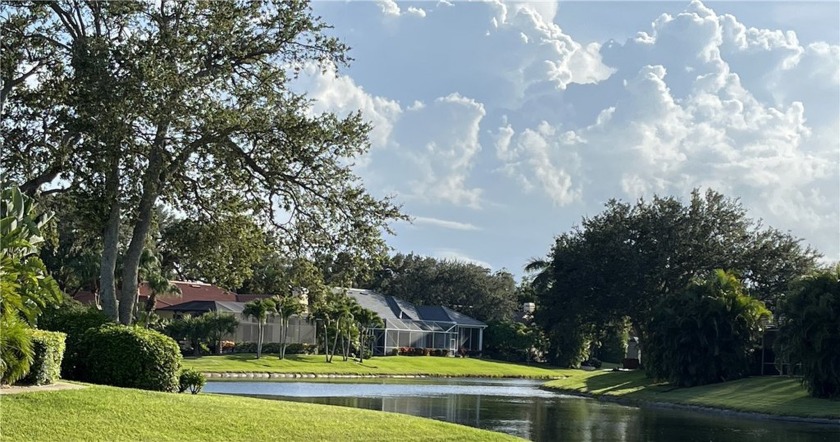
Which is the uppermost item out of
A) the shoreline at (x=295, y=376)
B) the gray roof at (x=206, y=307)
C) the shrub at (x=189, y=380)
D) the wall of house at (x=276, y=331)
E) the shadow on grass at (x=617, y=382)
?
the gray roof at (x=206, y=307)

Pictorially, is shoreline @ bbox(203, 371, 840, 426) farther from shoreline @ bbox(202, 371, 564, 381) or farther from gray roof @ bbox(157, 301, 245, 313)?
gray roof @ bbox(157, 301, 245, 313)

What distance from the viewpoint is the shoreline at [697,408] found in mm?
32844

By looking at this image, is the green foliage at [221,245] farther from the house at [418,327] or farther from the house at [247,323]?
the house at [418,327]

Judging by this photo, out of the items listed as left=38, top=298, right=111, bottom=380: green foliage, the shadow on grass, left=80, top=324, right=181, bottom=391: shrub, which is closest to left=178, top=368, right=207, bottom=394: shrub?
left=80, top=324, right=181, bottom=391: shrub

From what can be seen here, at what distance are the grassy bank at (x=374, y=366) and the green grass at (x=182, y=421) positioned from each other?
33043mm

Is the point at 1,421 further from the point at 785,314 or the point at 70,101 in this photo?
the point at 785,314

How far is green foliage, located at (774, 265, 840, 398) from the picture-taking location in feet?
119

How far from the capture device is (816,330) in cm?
3684

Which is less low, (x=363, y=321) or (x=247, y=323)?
(x=363, y=321)

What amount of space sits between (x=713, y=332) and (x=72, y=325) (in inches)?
1325

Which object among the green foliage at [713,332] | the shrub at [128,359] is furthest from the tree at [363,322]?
the shrub at [128,359]

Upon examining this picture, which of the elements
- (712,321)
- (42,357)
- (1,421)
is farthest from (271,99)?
(712,321)

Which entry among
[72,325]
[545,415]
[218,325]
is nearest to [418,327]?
[218,325]

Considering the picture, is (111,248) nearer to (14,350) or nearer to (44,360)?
(44,360)
